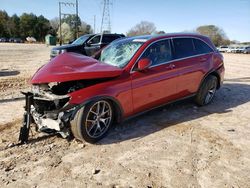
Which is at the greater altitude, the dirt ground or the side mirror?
the side mirror

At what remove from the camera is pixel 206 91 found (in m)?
6.18

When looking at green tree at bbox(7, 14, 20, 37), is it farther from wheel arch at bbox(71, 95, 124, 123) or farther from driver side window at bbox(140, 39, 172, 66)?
wheel arch at bbox(71, 95, 124, 123)

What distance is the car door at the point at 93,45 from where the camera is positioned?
46.0ft

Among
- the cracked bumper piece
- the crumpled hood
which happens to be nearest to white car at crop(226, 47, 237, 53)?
the crumpled hood

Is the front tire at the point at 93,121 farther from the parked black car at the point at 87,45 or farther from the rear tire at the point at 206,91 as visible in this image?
the parked black car at the point at 87,45

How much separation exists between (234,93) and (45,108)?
5.93 metres

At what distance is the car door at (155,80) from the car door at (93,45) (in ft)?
30.6

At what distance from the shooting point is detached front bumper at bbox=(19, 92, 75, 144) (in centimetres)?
388

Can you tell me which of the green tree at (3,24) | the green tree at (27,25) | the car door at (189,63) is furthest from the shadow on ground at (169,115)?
the green tree at (27,25)

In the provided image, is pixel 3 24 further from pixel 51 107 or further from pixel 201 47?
pixel 51 107

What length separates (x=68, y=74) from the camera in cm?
394

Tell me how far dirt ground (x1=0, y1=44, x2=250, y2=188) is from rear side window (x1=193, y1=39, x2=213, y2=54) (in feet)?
5.15

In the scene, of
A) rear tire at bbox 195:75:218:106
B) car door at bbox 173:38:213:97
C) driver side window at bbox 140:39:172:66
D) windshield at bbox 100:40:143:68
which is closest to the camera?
windshield at bbox 100:40:143:68

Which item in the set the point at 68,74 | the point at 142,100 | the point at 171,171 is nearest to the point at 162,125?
the point at 142,100
